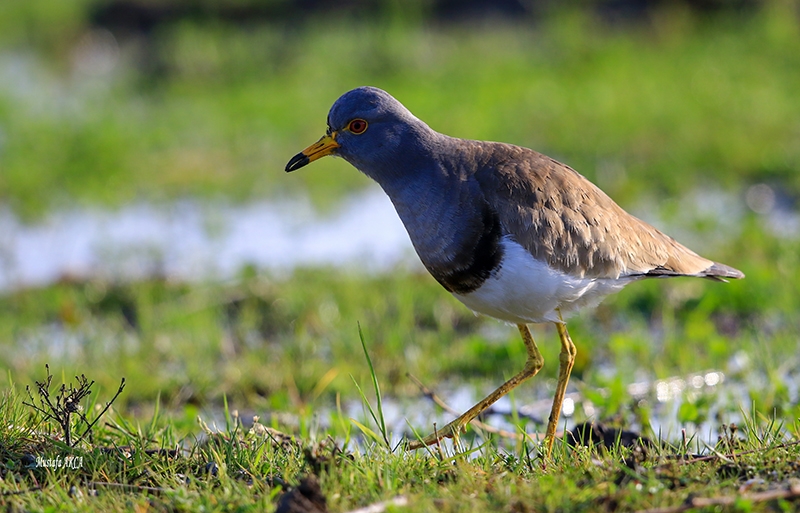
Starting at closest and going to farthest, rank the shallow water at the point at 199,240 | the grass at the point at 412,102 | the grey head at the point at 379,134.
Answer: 1. the grey head at the point at 379,134
2. the shallow water at the point at 199,240
3. the grass at the point at 412,102

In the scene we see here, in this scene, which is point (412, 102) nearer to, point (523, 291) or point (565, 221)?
point (565, 221)

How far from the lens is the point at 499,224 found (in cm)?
418

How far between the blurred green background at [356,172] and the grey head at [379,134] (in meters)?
1.57

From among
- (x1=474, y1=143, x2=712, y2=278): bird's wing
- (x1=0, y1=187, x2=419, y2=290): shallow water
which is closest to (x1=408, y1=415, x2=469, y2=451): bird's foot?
(x1=474, y1=143, x2=712, y2=278): bird's wing

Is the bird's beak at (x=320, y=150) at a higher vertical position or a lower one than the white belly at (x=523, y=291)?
higher

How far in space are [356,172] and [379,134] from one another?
4.81 metres

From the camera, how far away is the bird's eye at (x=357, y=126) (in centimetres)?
452

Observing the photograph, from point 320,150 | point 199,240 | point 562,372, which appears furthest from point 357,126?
point 199,240

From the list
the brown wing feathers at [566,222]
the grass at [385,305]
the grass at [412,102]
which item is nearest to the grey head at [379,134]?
the brown wing feathers at [566,222]

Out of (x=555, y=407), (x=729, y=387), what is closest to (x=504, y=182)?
(x=555, y=407)

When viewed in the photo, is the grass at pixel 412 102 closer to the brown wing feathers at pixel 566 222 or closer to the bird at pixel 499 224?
the brown wing feathers at pixel 566 222

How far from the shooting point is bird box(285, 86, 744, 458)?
413cm

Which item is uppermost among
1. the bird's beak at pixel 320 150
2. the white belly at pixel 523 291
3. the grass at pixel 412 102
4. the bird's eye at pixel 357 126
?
the grass at pixel 412 102

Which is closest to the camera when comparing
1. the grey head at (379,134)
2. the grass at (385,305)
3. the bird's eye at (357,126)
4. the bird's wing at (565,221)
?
the grass at (385,305)
